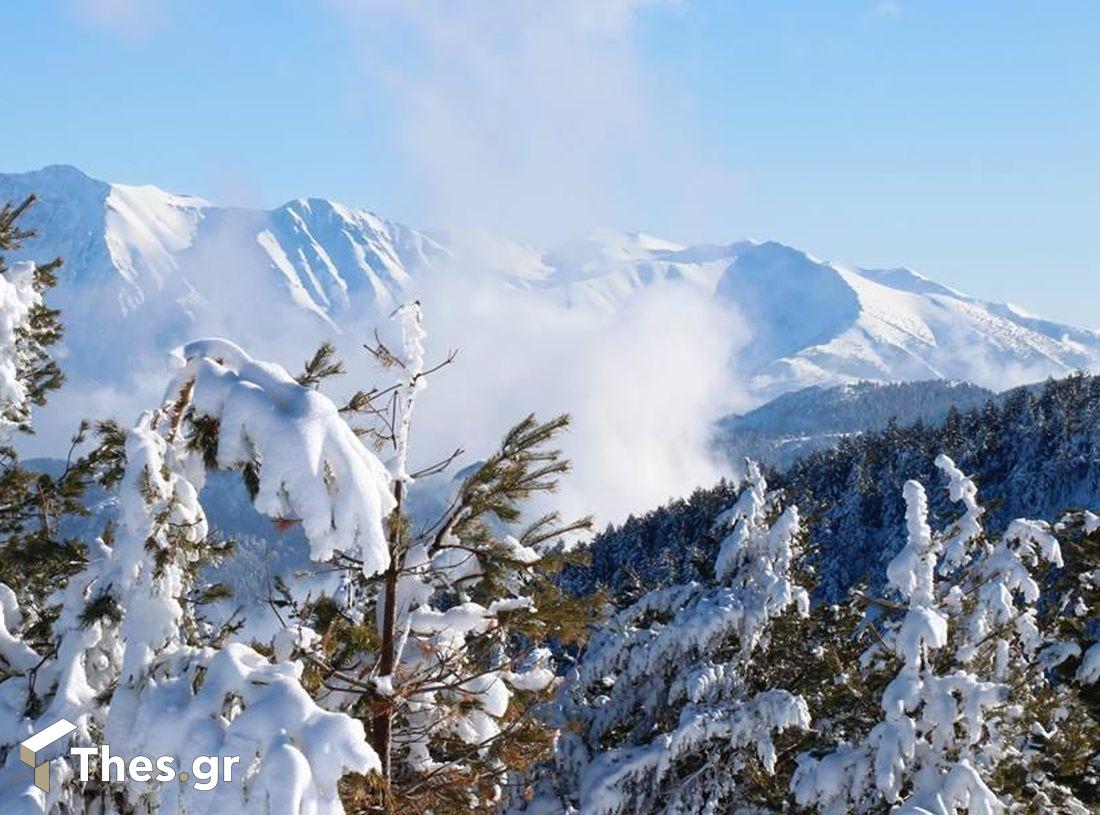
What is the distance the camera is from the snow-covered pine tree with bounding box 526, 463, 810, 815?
11875mm

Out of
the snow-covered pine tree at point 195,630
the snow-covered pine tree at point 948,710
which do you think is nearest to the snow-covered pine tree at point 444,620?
the snow-covered pine tree at point 195,630

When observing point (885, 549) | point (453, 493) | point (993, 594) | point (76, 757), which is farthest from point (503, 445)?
point (885, 549)

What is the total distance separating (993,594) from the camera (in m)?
12.0

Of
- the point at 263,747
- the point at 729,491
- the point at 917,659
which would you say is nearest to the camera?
the point at 263,747

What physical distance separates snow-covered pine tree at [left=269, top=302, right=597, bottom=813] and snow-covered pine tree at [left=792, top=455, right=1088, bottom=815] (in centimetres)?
487

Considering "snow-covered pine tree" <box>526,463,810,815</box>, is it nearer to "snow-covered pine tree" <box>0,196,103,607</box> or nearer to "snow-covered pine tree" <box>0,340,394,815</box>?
"snow-covered pine tree" <box>0,196,103,607</box>

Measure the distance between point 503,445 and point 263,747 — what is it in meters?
2.44

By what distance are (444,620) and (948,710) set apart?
6.31m

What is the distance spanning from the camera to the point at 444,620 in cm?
636

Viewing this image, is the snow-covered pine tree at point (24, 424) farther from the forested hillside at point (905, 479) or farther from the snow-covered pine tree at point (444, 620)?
the forested hillside at point (905, 479)

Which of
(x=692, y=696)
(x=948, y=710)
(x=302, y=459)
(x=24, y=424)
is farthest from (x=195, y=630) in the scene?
(x=692, y=696)

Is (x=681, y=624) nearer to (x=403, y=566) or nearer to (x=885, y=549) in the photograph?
(x=403, y=566)

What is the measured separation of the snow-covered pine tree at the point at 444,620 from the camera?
5.71 meters

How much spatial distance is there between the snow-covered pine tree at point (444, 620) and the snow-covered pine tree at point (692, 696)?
5.70 meters
